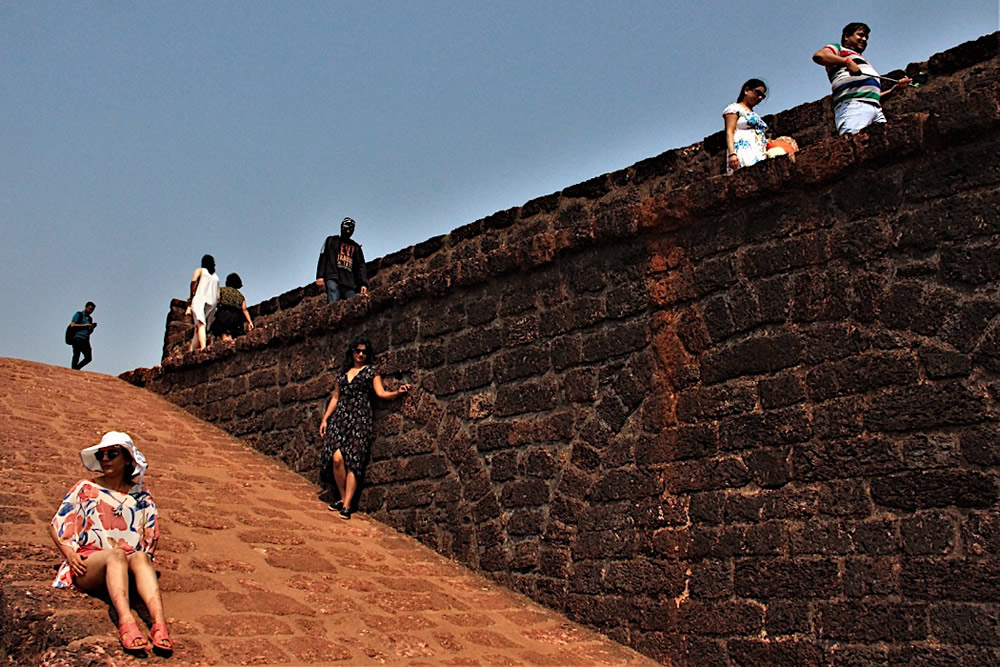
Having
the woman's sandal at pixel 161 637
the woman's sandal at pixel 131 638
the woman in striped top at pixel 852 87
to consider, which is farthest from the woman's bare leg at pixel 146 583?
the woman in striped top at pixel 852 87

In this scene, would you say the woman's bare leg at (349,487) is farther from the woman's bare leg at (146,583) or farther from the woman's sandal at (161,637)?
the woman's sandal at (161,637)

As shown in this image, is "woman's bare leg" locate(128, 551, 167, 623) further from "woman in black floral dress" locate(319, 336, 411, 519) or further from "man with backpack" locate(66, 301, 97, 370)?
"man with backpack" locate(66, 301, 97, 370)

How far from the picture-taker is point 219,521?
7.14 m

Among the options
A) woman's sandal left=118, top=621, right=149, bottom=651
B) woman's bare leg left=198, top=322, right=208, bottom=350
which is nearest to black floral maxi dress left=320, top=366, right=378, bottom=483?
woman's bare leg left=198, top=322, right=208, bottom=350

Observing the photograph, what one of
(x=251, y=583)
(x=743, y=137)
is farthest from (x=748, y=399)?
(x=251, y=583)

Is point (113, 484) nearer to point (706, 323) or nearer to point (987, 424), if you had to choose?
point (706, 323)

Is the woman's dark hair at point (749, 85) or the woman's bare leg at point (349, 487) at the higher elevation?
the woman's dark hair at point (749, 85)

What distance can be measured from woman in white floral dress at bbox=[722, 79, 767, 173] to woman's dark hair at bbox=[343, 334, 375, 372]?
3.72 m

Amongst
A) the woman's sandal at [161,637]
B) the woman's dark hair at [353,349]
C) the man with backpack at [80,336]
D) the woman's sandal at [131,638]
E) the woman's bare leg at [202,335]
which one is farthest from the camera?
the man with backpack at [80,336]

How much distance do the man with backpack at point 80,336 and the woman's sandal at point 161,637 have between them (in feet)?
39.3

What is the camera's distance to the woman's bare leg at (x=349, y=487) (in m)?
8.80

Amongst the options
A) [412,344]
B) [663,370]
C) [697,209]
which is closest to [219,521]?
[412,344]

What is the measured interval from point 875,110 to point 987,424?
83.3 inches

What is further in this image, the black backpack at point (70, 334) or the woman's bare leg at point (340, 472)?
the black backpack at point (70, 334)
